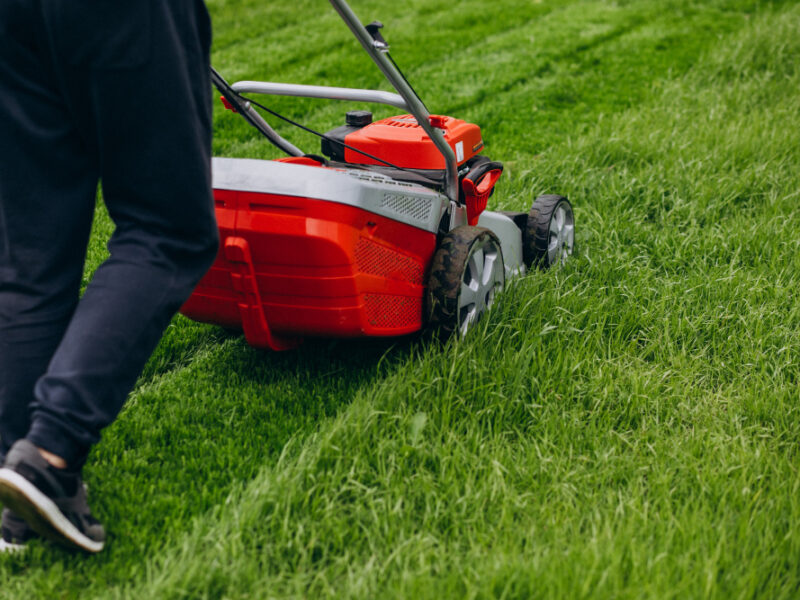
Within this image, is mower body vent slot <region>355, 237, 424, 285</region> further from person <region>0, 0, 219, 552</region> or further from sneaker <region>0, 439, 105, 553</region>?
sneaker <region>0, 439, 105, 553</region>

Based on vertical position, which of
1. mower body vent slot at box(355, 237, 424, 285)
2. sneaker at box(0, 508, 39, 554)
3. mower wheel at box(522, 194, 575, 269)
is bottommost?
sneaker at box(0, 508, 39, 554)

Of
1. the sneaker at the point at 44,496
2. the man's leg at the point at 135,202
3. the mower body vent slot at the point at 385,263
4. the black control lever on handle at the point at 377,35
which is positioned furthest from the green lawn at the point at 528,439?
the black control lever on handle at the point at 377,35

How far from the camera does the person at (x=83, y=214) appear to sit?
4.73 feet

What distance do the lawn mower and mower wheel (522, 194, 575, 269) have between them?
27 centimetres

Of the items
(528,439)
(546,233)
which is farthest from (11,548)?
(546,233)

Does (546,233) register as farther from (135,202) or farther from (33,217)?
(33,217)

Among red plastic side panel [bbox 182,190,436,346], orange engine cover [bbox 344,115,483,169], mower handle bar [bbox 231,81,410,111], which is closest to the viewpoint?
red plastic side panel [bbox 182,190,436,346]

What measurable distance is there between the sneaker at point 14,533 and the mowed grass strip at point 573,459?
0.29 m

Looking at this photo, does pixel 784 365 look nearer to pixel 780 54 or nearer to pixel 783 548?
pixel 783 548

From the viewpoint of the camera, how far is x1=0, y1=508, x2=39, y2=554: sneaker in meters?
1.63

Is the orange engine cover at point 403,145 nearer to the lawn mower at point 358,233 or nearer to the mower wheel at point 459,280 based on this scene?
the lawn mower at point 358,233

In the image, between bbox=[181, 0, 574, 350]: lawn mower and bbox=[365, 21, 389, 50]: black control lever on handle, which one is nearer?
bbox=[181, 0, 574, 350]: lawn mower

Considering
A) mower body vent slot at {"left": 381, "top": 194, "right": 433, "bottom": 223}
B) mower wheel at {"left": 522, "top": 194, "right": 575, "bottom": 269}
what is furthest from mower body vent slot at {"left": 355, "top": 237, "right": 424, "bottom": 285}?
mower wheel at {"left": 522, "top": 194, "right": 575, "bottom": 269}

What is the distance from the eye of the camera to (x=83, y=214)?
5.48 ft
